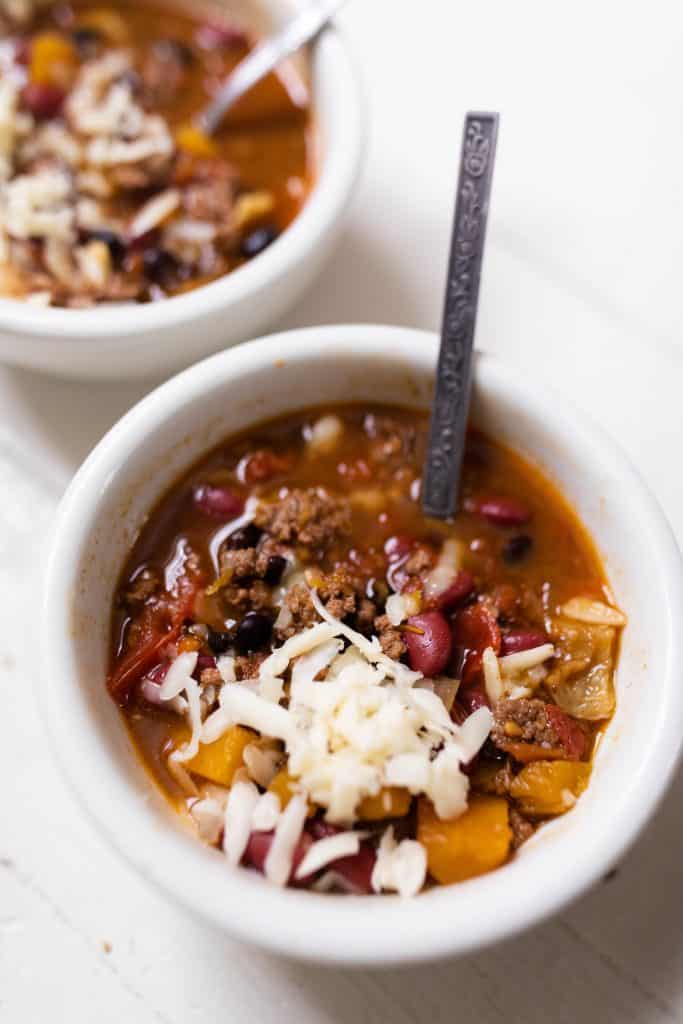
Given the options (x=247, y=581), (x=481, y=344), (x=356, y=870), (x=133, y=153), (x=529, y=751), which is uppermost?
(x=133, y=153)

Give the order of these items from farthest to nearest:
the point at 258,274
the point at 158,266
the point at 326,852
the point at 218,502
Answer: the point at 158,266 → the point at 258,274 → the point at 218,502 → the point at 326,852

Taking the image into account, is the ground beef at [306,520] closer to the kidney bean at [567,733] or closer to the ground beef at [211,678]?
the ground beef at [211,678]

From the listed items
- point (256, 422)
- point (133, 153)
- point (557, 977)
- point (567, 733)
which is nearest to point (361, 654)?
point (567, 733)

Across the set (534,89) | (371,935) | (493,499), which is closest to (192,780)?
(371,935)

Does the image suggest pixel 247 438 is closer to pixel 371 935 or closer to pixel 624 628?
pixel 624 628

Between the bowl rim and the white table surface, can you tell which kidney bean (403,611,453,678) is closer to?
the white table surface

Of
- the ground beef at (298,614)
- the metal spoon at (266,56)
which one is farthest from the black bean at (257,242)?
the ground beef at (298,614)

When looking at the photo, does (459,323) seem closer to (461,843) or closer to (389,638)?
(389,638)
